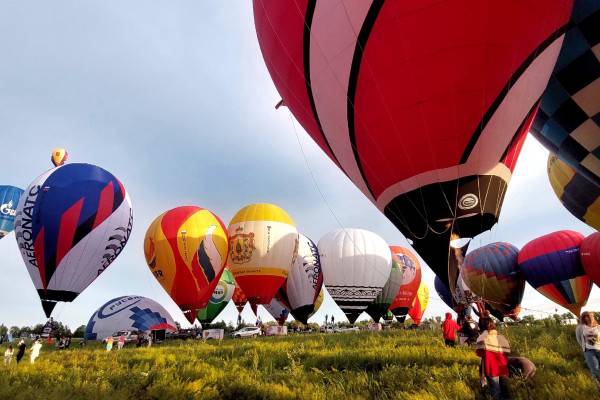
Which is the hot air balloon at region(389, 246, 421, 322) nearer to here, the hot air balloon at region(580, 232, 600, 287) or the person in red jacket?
the hot air balloon at region(580, 232, 600, 287)

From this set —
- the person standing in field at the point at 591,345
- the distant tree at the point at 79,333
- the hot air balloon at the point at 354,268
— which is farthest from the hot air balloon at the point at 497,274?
the distant tree at the point at 79,333

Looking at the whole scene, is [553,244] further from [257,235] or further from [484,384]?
[484,384]

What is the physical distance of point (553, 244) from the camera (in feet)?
79.4

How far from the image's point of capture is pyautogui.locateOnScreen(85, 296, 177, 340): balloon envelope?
25812 mm

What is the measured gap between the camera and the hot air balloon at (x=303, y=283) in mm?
28500

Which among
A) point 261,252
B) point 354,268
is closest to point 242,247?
point 261,252

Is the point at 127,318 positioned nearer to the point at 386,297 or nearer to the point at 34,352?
the point at 34,352

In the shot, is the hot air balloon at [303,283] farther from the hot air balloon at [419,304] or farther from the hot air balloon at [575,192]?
the hot air balloon at [575,192]

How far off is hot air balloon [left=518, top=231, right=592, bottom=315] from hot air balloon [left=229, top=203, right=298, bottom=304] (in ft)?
51.7

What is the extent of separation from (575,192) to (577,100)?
7.32 m

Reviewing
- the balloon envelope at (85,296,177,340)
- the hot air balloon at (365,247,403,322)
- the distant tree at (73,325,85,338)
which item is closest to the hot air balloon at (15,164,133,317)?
the balloon envelope at (85,296,177,340)

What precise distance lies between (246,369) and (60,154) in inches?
879

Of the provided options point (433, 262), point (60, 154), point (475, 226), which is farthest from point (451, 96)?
point (60, 154)

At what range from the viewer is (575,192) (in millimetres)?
15961
